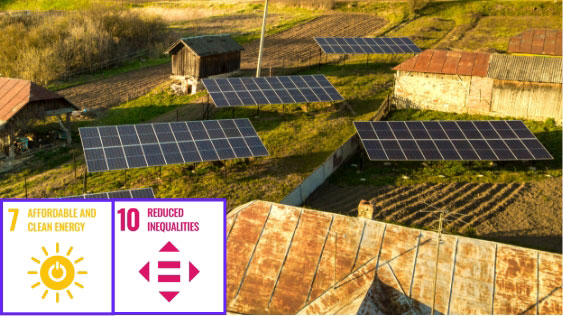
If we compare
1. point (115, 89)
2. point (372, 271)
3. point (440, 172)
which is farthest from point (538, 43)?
point (372, 271)

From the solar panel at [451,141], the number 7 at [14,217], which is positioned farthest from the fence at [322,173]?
the number 7 at [14,217]

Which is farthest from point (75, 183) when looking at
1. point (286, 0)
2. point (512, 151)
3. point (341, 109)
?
point (286, 0)

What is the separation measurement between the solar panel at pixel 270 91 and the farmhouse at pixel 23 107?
28.8ft

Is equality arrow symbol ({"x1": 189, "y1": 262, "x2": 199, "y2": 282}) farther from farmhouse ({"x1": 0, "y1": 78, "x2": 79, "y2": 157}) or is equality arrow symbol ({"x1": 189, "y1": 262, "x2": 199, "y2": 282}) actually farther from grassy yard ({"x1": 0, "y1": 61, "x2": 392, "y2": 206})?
farmhouse ({"x1": 0, "y1": 78, "x2": 79, "y2": 157})

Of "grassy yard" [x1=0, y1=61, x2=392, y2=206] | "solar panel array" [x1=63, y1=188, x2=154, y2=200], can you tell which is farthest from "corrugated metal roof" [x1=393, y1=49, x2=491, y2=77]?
"solar panel array" [x1=63, y1=188, x2=154, y2=200]

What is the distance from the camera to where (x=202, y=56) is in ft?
139

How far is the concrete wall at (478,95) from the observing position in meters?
34.7

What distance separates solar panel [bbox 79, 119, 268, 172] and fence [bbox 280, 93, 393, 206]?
296 cm

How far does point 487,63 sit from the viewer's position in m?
Answer: 36.4

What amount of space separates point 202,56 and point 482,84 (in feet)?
62.4

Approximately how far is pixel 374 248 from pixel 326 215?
181cm

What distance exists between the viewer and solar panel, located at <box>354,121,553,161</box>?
29.4m

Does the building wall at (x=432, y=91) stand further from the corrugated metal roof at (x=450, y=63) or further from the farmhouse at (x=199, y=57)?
the farmhouse at (x=199, y=57)

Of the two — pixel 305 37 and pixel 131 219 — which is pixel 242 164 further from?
pixel 305 37
